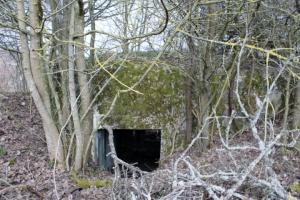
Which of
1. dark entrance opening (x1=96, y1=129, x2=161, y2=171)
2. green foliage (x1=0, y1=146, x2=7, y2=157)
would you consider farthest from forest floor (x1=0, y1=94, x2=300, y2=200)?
dark entrance opening (x1=96, y1=129, x2=161, y2=171)

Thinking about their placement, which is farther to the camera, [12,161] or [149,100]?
[149,100]

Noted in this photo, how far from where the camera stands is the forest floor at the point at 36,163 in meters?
4.27

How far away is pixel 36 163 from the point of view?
5555 mm

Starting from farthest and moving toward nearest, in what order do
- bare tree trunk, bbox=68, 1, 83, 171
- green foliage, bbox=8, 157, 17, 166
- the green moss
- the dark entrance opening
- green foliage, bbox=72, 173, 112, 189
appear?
1. the dark entrance opening
2. bare tree trunk, bbox=68, 1, 83, 171
3. green foliage, bbox=8, 157, 17, 166
4. green foliage, bbox=72, 173, 112, 189
5. the green moss

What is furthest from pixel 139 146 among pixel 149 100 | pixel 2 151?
pixel 2 151

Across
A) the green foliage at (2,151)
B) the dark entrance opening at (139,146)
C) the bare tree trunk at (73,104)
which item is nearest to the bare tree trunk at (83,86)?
the bare tree trunk at (73,104)

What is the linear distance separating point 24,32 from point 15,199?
231 cm

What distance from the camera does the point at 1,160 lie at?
5473 millimetres

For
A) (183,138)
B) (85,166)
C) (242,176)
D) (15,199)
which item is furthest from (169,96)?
(242,176)

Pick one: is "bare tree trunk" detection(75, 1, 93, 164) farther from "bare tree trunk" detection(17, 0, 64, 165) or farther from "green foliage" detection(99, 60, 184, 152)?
"green foliage" detection(99, 60, 184, 152)

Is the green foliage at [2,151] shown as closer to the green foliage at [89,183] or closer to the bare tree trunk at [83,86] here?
the bare tree trunk at [83,86]

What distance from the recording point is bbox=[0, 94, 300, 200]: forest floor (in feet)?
14.0

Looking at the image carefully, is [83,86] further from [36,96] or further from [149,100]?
[149,100]

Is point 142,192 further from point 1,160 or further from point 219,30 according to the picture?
point 219,30
